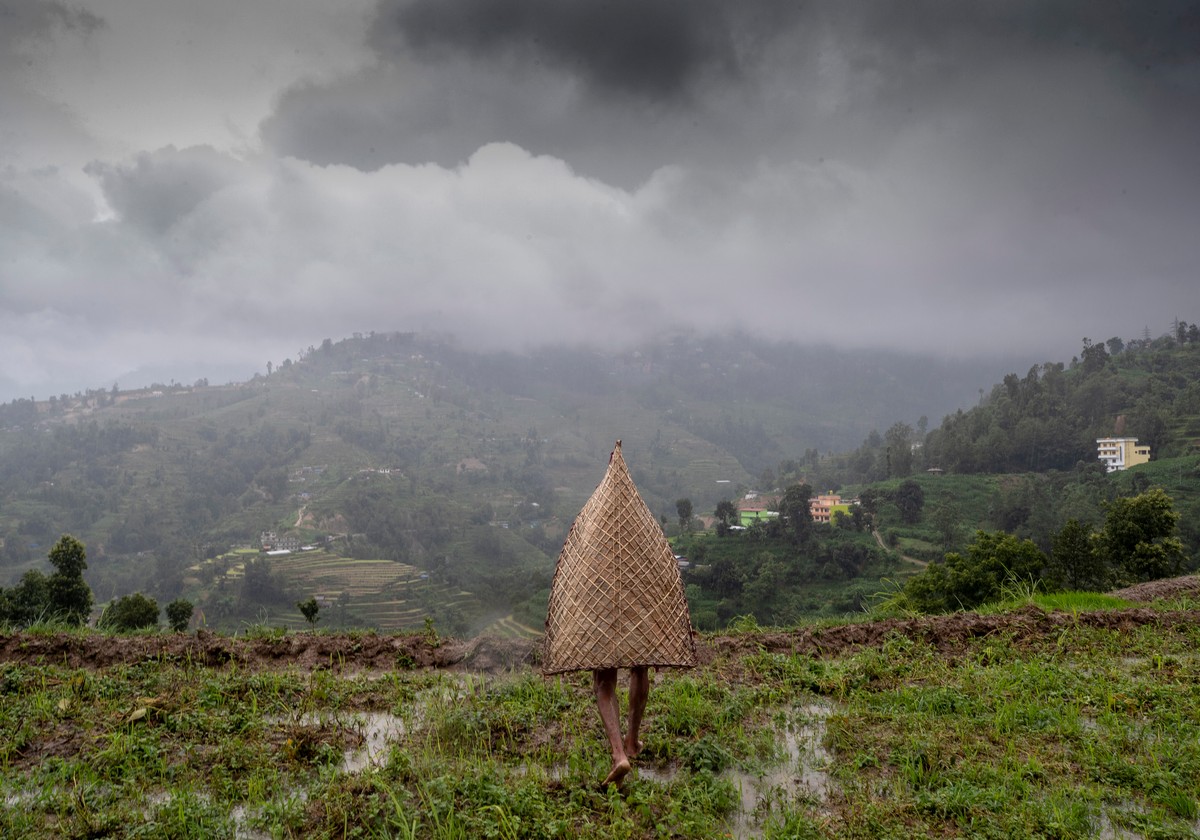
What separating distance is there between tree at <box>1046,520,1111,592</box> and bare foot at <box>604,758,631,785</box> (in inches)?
589

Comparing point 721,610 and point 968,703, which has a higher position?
point 968,703

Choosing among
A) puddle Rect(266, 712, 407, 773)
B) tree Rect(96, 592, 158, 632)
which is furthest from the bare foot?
tree Rect(96, 592, 158, 632)

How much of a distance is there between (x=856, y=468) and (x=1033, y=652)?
130ft

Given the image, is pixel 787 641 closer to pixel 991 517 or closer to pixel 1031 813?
pixel 1031 813

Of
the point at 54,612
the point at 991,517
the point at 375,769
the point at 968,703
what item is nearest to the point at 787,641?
the point at 968,703

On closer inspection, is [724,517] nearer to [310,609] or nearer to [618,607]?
[310,609]

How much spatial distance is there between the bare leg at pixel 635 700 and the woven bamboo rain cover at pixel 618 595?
22 centimetres

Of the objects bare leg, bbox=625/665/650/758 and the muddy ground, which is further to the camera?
the muddy ground

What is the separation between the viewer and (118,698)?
235 inches

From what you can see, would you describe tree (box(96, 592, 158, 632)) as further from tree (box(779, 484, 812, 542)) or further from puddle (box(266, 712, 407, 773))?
tree (box(779, 484, 812, 542))

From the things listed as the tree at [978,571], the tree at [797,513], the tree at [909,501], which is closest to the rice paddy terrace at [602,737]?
the tree at [978,571]

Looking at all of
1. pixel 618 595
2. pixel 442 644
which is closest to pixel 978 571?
pixel 442 644

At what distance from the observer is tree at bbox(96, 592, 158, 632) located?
908cm

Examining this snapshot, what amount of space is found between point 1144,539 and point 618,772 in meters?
15.8
